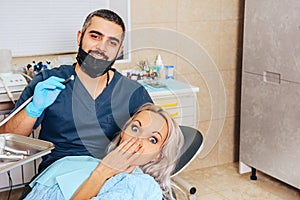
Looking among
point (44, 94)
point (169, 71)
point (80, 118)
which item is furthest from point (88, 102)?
point (169, 71)

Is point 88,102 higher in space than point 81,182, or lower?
higher

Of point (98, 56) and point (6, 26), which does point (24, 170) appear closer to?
point (6, 26)

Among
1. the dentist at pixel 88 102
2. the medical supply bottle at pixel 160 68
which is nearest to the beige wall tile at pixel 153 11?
the medical supply bottle at pixel 160 68

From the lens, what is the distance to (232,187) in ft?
9.07

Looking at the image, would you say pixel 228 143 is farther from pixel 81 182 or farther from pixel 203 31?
pixel 81 182

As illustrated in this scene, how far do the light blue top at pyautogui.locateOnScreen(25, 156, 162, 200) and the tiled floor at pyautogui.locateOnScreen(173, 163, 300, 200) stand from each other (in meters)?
1.21

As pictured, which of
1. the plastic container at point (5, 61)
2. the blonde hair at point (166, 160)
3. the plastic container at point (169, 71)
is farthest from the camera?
the plastic container at point (169, 71)

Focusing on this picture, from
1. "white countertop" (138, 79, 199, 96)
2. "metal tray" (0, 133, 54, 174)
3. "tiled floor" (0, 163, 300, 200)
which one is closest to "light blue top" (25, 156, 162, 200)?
"metal tray" (0, 133, 54, 174)

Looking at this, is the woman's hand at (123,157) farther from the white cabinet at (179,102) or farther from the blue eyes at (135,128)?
the white cabinet at (179,102)

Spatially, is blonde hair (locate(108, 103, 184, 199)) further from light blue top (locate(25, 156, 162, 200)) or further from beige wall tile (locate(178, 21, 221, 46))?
beige wall tile (locate(178, 21, 221, 46))

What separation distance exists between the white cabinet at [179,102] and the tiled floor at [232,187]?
30.4 inches

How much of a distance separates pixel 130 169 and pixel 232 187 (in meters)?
1.42

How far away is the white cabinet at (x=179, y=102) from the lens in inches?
72.0

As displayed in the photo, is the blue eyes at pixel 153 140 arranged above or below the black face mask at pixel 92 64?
below
